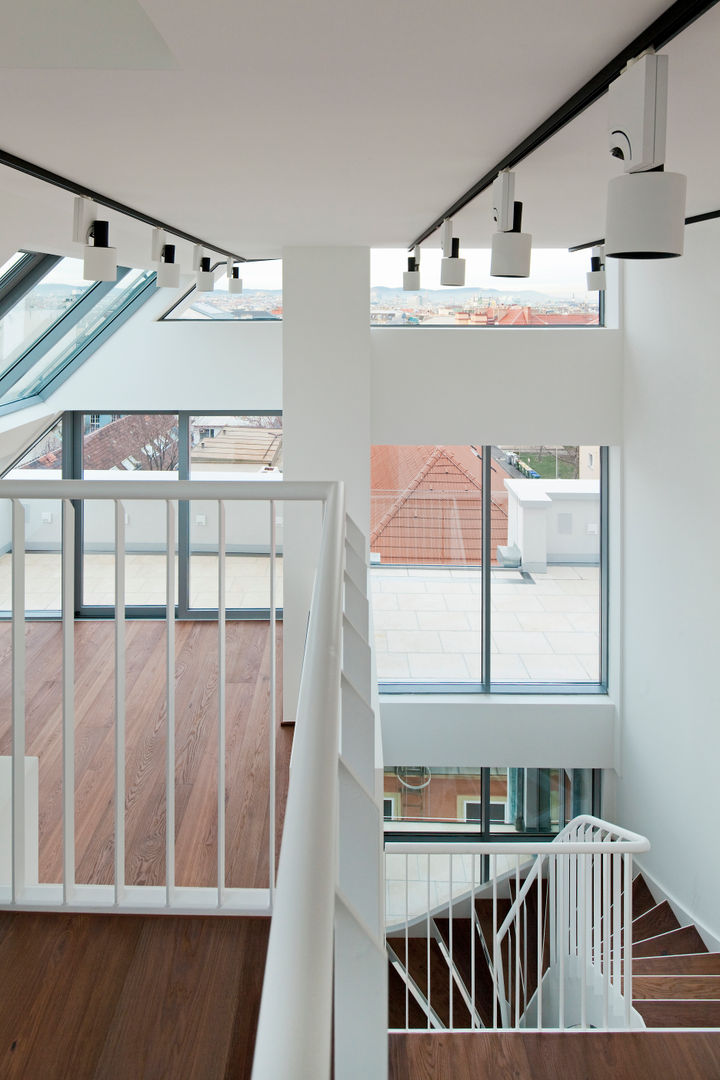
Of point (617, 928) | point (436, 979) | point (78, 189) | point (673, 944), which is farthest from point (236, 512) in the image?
point (617, 928)

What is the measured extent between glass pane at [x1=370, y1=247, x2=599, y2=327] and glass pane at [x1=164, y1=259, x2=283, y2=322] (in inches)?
32.5

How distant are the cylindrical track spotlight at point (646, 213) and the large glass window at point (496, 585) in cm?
506

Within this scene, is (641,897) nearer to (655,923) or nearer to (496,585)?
(655,923)

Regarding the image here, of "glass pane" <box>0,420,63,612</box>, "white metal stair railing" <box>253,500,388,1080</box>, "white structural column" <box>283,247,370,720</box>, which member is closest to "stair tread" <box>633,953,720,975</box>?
"white structural column" <box>283,247,370,720</box>

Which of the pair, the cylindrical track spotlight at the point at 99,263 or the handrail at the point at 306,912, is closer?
the handrail at the point at 306,912

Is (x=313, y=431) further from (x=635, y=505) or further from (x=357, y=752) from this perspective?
(x=357, y=752)

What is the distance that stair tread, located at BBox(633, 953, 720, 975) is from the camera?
187 inches

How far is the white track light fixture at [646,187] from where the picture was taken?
175 centimetres

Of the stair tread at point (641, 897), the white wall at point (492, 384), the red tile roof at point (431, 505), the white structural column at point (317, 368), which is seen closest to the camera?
the white structural column at point (317, 368)

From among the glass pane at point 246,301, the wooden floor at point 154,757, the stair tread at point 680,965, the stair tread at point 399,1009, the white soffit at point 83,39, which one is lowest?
the stair tread at point 399,1009

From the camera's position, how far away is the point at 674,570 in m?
5.74

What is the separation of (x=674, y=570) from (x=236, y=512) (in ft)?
11.5

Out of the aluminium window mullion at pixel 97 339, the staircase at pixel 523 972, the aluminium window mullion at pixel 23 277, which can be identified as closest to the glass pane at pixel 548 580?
the staircase at pixel 523 972

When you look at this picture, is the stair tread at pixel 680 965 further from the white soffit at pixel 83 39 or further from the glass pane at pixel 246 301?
the glass pane at pixel 246 301
